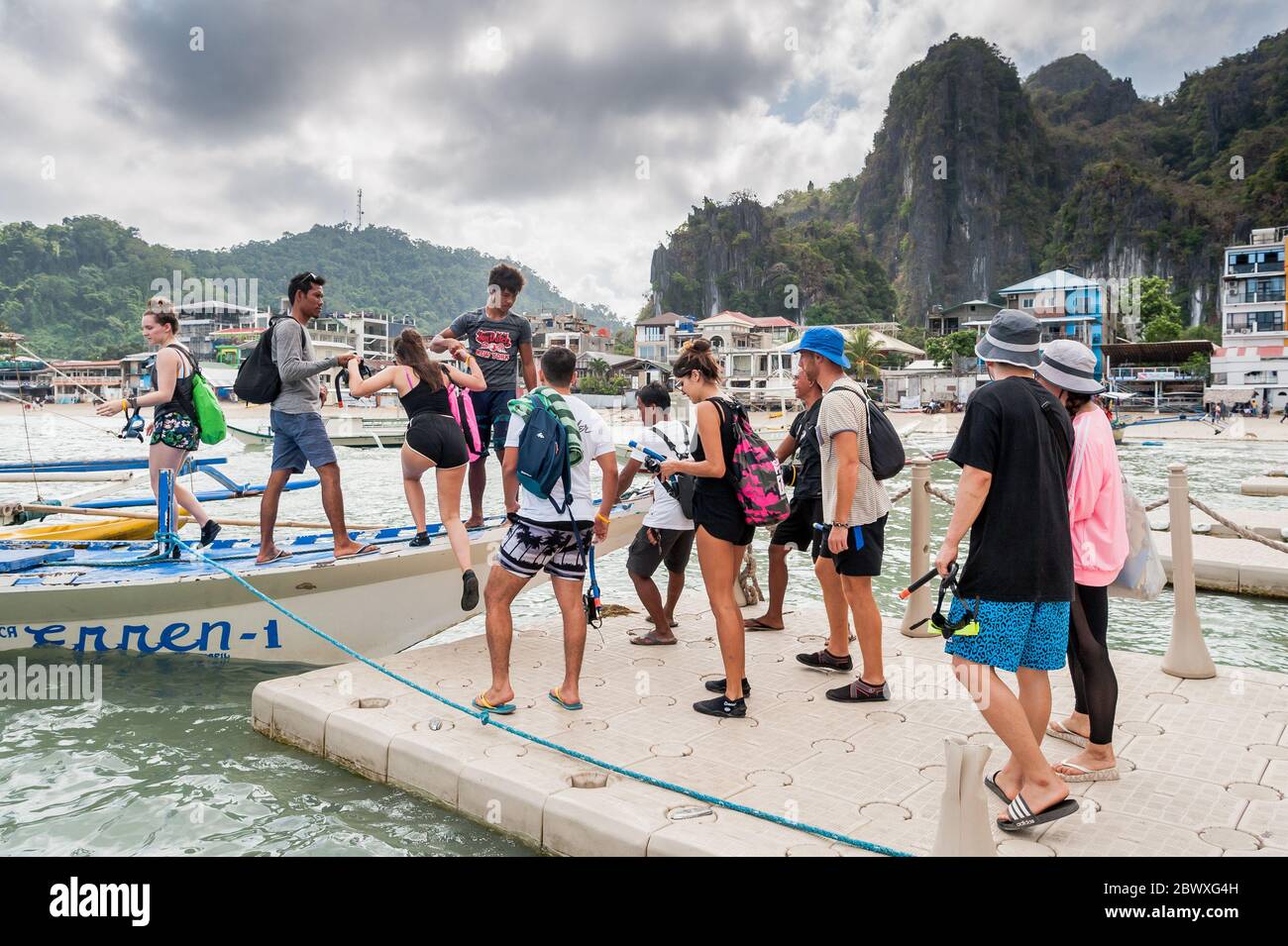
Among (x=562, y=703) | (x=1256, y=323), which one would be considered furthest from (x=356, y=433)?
(x=1256, y=323)

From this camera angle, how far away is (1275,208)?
79.2 metres

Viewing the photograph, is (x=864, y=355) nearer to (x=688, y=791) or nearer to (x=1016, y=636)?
(x=1016, y=636)

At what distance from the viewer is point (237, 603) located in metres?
6.41

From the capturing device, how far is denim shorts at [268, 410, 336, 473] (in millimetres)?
6449

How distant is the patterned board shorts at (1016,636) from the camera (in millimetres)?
3508

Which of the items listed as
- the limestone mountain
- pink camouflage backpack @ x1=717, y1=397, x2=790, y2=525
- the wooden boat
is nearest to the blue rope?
pink camouflage backpack @ x1=717, y1=397, x2=790, y2=525

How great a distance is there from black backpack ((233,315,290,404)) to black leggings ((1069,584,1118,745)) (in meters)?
5.56

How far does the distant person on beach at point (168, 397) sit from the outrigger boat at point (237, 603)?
0.88 meters

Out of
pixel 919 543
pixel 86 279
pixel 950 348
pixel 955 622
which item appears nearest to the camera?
pixel 955 622

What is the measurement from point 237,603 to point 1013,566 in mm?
5469

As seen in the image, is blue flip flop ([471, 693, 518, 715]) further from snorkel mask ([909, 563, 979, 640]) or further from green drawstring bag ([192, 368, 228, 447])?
green drawstring bag ([192, 368, 228, 447])
